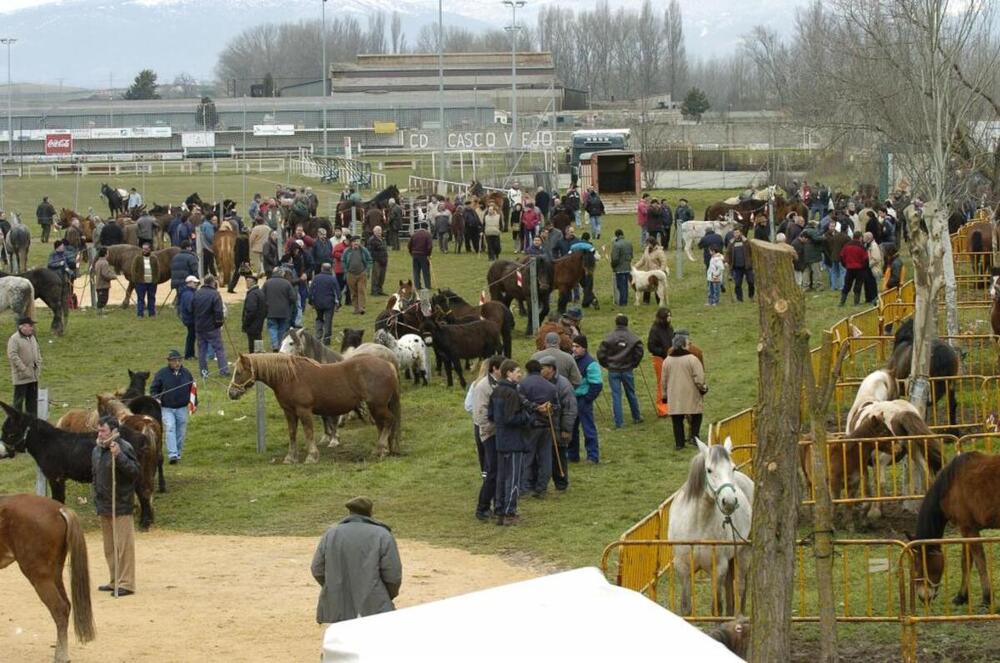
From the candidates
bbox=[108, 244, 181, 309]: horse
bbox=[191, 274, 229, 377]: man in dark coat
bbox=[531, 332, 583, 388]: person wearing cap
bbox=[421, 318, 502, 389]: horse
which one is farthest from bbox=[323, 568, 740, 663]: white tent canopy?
bbox=[108, 244, 181, 309]: horse

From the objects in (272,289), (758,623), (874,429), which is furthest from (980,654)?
(272,289)

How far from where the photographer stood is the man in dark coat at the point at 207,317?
23.2 metres

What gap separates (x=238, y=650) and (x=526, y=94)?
89.7m

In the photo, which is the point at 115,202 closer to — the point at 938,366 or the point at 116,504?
the point at 938,366

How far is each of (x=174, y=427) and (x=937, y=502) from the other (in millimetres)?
10206

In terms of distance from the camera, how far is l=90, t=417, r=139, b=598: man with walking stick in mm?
13617

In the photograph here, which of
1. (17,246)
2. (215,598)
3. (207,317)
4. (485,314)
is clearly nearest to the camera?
(215,598)

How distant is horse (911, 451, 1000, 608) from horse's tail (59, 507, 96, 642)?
6281 millimetres

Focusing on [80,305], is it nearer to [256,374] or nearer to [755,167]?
[256,374]

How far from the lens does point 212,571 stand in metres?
14.4

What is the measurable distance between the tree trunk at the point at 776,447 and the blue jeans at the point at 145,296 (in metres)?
21.5

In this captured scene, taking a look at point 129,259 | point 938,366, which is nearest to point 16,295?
point 129,259

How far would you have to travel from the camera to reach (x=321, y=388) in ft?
62.3

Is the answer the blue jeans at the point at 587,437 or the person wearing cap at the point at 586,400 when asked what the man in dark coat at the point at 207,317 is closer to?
the person wearing cap at the point at 586,400
